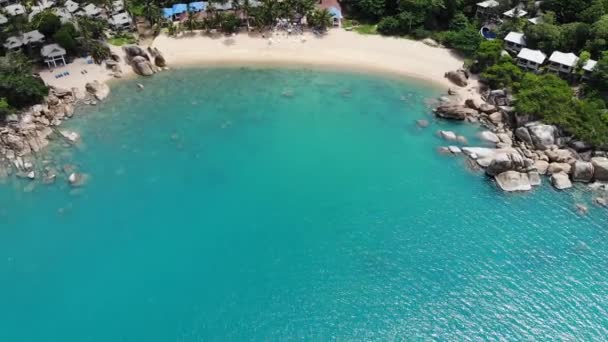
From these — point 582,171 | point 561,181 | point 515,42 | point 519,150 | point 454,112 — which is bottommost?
point 561,181

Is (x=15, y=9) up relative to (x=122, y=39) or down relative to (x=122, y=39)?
up

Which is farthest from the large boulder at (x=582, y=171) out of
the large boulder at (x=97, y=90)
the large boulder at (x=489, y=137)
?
the large boulder at (x=97, y=90)

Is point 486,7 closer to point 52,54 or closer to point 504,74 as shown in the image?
point 504,74

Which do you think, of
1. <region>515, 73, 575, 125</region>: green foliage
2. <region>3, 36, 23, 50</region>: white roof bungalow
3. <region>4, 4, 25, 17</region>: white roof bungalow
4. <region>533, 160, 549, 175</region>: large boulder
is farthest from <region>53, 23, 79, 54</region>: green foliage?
<region>533, 160, 549, 175</region>: large boulder

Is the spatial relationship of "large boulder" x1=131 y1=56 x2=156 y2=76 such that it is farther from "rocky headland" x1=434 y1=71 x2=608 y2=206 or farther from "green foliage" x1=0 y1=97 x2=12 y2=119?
"rocky headland" x1=434 y1=71 x2=608 y2=206

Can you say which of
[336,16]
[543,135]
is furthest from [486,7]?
[543,135]
